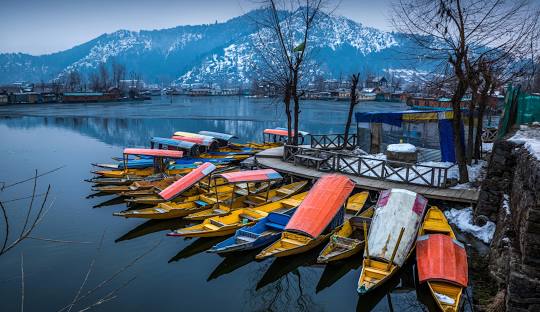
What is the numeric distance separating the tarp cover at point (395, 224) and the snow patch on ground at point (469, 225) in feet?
8.61

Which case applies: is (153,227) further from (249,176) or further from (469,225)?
(469,225)

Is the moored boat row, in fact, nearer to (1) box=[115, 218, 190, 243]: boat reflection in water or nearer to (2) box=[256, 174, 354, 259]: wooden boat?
(2) box=[256, 174, 354, 259]: wooden boat

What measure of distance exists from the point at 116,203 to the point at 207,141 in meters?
10.8

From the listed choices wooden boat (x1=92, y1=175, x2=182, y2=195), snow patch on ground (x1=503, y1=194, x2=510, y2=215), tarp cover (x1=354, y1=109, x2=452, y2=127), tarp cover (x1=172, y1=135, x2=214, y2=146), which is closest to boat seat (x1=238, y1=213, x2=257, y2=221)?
wooden boat (x1=92, y1=175, x2=182, y2=195)

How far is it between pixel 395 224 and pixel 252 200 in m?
8.09

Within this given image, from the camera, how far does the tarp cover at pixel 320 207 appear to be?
48.4 feet

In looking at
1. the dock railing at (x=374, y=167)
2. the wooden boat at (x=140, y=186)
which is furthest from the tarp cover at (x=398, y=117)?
the wooden boat at (x=140, y=186)

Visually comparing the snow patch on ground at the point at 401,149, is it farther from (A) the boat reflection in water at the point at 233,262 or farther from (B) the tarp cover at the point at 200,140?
(B) the tarp cover at the point at 200,140

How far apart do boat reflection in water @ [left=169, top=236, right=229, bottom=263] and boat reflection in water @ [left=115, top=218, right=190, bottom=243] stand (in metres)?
2.12

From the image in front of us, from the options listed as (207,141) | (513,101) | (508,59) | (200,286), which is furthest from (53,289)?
(508,59)

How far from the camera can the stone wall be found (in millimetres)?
9227

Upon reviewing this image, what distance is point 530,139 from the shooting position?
1365 cm

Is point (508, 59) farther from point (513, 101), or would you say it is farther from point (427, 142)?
point (427, 142)

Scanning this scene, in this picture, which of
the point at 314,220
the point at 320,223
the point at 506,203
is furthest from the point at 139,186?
the point at 506,203
